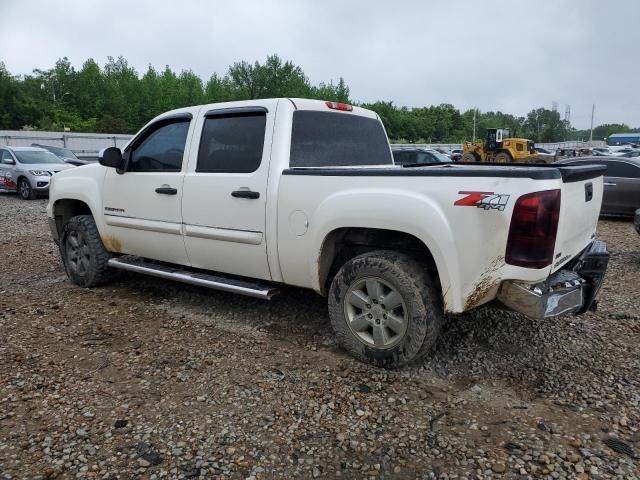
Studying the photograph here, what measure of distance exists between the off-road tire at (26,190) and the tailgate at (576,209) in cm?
1477

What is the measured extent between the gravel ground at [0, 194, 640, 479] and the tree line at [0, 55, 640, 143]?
54100 millimetres

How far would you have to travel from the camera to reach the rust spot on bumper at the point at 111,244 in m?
5.14

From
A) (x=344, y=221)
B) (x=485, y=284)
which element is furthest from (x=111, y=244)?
(x=485, y=284)

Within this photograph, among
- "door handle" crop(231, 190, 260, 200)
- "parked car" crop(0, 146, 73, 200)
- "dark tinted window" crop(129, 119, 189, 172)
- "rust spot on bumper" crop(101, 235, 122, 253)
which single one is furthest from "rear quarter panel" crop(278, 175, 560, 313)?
"parked car" crop(0, 146, 73, 200)

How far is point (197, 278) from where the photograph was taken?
4379mm

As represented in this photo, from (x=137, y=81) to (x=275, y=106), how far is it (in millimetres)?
73105

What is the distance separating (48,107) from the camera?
54.2 m

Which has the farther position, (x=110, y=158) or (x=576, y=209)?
(x=110, y=158)

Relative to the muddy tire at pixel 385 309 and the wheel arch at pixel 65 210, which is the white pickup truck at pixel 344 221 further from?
the wheel arch at pixel 65 210

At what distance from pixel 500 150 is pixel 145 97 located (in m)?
52.9

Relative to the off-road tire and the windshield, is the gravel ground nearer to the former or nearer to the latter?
the off-road tire

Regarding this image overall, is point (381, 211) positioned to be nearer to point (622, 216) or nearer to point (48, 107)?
point (622, 216)

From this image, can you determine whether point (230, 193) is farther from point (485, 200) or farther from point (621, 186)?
point (621, 186)

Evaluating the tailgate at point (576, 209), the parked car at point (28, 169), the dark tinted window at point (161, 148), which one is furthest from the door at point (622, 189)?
the parked car at point (28, 169)
